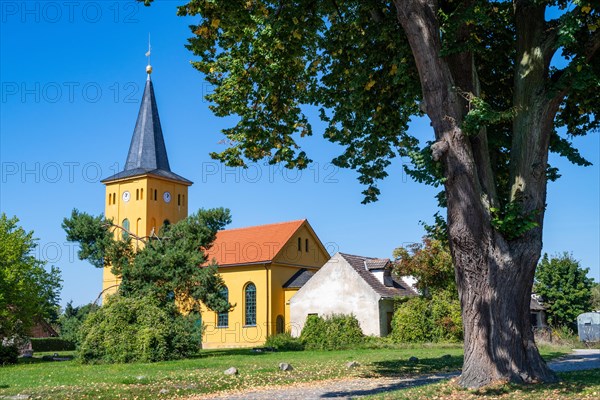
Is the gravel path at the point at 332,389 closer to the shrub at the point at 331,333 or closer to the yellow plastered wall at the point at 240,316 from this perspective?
the shrub at the point at 331,333

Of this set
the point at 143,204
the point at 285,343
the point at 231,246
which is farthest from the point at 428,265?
the point at 143,204

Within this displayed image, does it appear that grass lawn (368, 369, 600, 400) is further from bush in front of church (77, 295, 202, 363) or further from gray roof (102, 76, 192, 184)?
gray roof (102, 76, 192, 184)

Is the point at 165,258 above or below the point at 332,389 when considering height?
above

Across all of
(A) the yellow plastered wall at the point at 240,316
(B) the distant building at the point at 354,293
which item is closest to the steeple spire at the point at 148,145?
(A) the yellow plastered wall at the point at 240,316

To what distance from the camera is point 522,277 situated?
11383 mm

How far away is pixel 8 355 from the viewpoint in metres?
28.8

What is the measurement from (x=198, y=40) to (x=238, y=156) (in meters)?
3.57

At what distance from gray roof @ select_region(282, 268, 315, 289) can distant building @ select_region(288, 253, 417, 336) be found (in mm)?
4373

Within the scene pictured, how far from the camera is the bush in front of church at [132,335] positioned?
82.3 ft

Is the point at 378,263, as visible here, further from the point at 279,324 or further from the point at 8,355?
the point at 8,355

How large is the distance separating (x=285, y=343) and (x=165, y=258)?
10.5 m

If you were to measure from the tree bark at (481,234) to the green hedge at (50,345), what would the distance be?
42950 millimetres

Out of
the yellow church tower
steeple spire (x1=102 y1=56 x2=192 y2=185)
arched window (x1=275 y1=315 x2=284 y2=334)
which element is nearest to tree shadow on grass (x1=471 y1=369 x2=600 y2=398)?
arched window (x1=275 y1=315 x2=284 y2=334)

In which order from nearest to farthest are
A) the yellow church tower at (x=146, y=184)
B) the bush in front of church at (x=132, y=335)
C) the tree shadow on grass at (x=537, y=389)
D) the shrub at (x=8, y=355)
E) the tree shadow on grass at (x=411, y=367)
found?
1. the tree shadow on grass at (x=537, y=389)
2. the tree shadow on grass at (x=411, y=367)
3. the bush in front of church at (x=132, y=335)
4. the shrub at (x=8, y=355)
5. the yellow church tower at (x=146, y=184)
